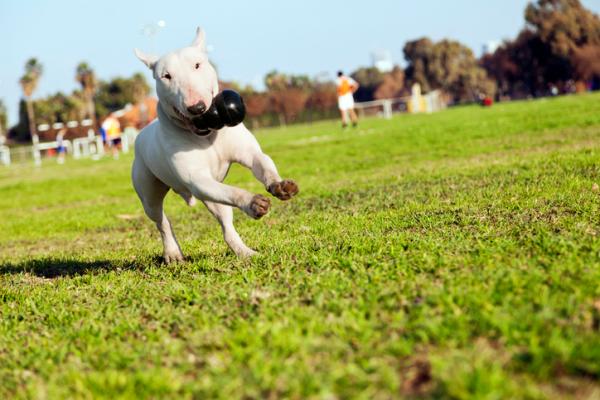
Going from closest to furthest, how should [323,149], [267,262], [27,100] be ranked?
[267,262]
[323,149]
[27,100]

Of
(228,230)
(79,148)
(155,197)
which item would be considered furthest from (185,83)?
(79,148)

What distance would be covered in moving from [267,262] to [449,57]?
102 metres

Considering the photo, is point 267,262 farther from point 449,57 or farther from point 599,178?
point 449,57

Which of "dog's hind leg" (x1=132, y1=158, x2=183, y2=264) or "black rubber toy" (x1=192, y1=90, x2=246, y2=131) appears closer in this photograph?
"black rubber toy" (x1=192, y1=90, x2=246, y2=131)

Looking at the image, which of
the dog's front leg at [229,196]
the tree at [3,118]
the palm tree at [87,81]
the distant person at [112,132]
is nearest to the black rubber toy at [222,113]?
the dog's front leg at [229,196]

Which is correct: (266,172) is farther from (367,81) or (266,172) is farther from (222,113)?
(367,81)

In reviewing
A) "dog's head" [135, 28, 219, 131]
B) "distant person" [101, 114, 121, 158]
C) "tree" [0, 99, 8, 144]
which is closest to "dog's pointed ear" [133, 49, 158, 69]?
"dog's head" [135, 28, 219, 131]

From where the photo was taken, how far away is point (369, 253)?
554 centimetres

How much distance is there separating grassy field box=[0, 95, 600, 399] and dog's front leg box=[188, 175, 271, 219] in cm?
49

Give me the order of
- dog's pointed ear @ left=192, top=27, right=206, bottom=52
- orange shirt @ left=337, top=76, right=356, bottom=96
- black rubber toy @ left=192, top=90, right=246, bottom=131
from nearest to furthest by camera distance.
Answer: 1. black rubber toy @ left=192, top=90, right=246, bottom=131
2. dog's pointed ear @ left=192, top=27, right=206, bottom=52
3. orange shirt @ left=337, top=76, right=356, bottom=96

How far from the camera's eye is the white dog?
215 inches

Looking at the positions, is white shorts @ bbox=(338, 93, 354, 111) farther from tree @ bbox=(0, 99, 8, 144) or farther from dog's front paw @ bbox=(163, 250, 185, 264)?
tree @ bbox=(0, 99, 8, 144)

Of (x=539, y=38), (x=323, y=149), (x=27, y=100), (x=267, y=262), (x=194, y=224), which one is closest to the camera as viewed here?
(x=267, y=262)

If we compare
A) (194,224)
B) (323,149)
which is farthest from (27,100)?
(194,224)
